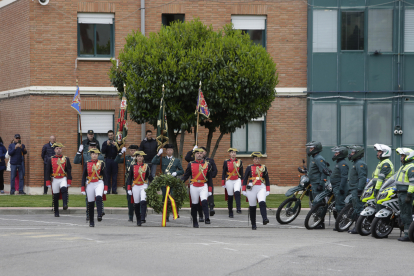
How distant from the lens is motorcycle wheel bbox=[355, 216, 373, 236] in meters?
12.7

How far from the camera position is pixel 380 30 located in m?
23.4

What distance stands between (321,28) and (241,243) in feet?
46.5

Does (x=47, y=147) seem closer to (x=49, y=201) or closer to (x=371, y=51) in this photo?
(x=49, y=201)

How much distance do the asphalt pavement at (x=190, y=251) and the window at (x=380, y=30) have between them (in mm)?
11450

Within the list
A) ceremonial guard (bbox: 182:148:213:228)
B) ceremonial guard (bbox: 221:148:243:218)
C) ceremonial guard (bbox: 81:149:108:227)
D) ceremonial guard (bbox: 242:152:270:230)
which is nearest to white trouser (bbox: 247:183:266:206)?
ceremonial guard (bbox: 242:152:270:230)

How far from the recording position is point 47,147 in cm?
2152

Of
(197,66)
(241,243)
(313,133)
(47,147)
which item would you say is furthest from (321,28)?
(241,243)

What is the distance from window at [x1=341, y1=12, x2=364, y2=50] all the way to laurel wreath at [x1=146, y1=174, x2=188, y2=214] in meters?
11.3

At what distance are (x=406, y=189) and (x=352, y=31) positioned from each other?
1249 cm

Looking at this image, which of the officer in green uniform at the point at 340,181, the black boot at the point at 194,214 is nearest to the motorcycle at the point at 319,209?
the officer in green uniform at the point at 340,181

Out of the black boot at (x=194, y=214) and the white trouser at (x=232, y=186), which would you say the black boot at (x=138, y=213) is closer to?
the black boot at (x=194, y=214)

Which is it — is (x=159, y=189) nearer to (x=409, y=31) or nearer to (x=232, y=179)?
(x=232, y=179)

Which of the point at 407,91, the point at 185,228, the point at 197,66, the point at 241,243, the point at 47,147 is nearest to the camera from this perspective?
the point at 241,243

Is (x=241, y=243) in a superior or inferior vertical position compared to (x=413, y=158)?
inferior
